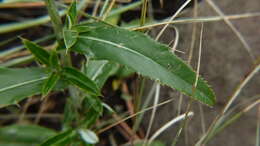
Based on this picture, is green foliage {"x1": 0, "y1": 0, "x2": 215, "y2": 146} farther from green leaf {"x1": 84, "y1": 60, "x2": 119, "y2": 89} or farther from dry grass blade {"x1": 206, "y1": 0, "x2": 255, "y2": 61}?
dry grass blade {"x1": 206, "y1": 0, "x2": 255, "y2": 61}

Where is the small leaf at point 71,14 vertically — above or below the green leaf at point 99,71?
above

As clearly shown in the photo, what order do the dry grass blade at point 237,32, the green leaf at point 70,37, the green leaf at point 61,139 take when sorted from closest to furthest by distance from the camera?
1. the green leaf at point 70,37
2. the green leaf at point 61,139
3. the dry grass blade at point 237,32

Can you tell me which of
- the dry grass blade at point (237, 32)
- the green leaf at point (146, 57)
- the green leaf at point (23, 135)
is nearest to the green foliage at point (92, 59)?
A: the green leaf at point (146, 57)

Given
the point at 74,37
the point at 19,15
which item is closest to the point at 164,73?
the point at 74,37

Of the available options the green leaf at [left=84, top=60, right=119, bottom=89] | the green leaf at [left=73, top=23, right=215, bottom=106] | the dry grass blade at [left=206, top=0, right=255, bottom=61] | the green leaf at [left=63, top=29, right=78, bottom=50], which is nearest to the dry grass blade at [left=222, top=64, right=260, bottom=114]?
the dry grass blade at [left=206, top=0, right=255, bottom=61]

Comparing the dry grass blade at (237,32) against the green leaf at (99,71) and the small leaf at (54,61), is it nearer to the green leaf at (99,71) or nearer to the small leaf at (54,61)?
the green leaf at (99,71)
